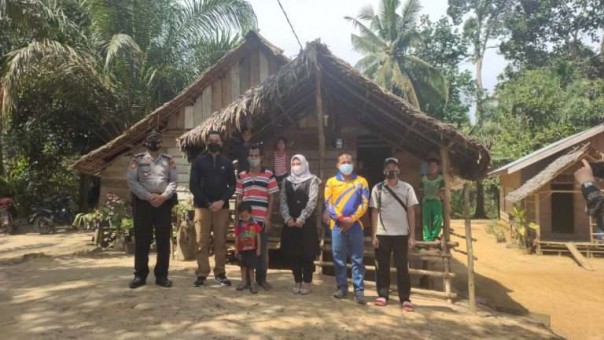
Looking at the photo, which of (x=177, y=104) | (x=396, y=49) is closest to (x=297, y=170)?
(x=177, y=104)

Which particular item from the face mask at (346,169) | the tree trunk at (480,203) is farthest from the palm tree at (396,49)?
the face mask at (346,169)

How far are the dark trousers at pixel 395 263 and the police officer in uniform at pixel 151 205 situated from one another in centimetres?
250

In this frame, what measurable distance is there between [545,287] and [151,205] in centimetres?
892

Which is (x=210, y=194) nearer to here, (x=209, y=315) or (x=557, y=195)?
(x=209, y=315)

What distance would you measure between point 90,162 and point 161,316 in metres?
7.77

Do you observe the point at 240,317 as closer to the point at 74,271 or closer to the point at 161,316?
the point at 161,316

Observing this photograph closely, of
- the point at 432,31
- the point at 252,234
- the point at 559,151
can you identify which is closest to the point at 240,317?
the point at 252,234

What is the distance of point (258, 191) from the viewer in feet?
18.0

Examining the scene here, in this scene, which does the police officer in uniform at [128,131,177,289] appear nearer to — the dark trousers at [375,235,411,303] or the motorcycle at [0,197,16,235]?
the dark trousers at [375,235,411,303]

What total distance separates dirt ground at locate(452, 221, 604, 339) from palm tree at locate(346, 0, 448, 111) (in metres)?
12.8

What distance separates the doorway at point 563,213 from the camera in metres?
15.8

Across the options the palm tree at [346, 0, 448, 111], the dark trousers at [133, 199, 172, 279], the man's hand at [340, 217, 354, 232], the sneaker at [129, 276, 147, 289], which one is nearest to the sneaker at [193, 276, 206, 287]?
the dark trousers at [133, 199, 172, 279]

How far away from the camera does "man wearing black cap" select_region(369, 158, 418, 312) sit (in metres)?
5.18

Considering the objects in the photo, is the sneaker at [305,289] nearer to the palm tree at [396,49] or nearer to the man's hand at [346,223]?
the man's hand at [346,223]
